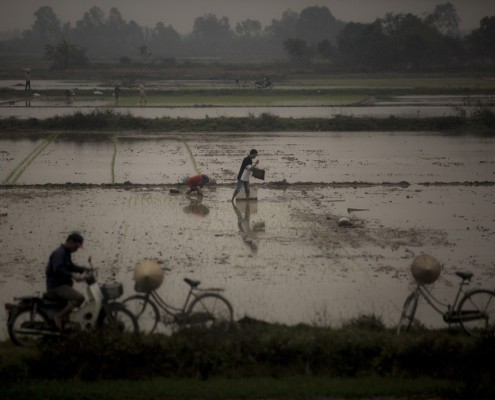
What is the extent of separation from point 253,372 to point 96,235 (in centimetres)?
732

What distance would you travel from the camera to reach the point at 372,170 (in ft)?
76.5

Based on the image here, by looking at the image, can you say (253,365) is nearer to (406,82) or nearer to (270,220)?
(270,220)

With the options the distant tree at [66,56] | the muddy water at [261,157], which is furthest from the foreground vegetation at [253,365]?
the distant tree at [66,56]

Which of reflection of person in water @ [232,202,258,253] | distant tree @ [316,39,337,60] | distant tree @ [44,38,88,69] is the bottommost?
reflection of person in water @ [232,202,258,253]

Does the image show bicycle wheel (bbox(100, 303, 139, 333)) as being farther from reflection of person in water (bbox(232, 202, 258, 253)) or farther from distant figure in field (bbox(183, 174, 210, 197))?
distant figure in field (bbox(183, 174, 210, 197))

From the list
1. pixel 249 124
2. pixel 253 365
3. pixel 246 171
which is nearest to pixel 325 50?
pixel 249 124

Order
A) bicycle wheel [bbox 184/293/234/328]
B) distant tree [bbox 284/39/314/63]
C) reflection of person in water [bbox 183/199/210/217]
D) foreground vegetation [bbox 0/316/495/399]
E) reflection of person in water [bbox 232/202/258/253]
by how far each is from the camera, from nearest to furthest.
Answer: foreground vegetation [bbox 0/316/495/399] < bicycle wheel [bbox 184/293/234/328] < reflection of person in water [bbox 232/202/258/253] < reflection of person in water [bbox 183/199/210/217] < distant tree [bbox 284/39/314/63]

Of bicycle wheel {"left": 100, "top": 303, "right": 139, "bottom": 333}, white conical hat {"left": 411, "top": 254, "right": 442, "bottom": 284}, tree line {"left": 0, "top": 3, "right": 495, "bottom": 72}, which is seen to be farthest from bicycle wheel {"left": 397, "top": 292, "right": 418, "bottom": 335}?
tree line {"left": 0, "top": 3, "right": 495, "bottom": 72}

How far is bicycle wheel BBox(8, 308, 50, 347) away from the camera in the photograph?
27.7 feet

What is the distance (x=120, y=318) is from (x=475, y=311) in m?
4.29

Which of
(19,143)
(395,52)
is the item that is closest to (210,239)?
(19,143)

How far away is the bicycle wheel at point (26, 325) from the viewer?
8453 mm

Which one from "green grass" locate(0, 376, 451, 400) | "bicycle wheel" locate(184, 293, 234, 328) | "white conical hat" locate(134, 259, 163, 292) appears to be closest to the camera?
"green grass" locate(0, 376, 451, 400)

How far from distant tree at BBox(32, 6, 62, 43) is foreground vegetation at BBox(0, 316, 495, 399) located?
157713mm
